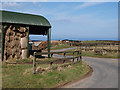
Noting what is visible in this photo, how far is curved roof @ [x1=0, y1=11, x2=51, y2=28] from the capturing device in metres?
15.6

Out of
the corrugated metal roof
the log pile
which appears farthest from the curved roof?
the log pile

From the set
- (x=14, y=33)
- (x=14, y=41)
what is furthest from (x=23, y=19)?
(x=14, y=41)

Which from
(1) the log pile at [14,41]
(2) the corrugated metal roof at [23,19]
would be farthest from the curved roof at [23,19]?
(1) the log pile at [14,41]

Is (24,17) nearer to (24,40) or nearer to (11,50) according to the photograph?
(24,40)

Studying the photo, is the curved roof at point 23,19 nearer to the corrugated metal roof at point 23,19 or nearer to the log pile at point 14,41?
the corrugated metal roof at point 23,19

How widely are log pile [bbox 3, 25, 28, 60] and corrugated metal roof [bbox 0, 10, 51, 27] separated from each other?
2.51 feet

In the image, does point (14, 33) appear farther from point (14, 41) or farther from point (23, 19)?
point (23, 19)

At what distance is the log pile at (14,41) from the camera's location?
50.3 feet

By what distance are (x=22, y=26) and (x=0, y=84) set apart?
1090 cm

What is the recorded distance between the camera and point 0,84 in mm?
6957

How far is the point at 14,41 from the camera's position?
52.2 feet

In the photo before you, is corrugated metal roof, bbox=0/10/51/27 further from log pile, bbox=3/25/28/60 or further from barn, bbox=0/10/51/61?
log pile, bbox=3/25/28/60

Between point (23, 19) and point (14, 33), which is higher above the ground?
point (23, 19)

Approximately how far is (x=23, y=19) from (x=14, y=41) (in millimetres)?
3332
